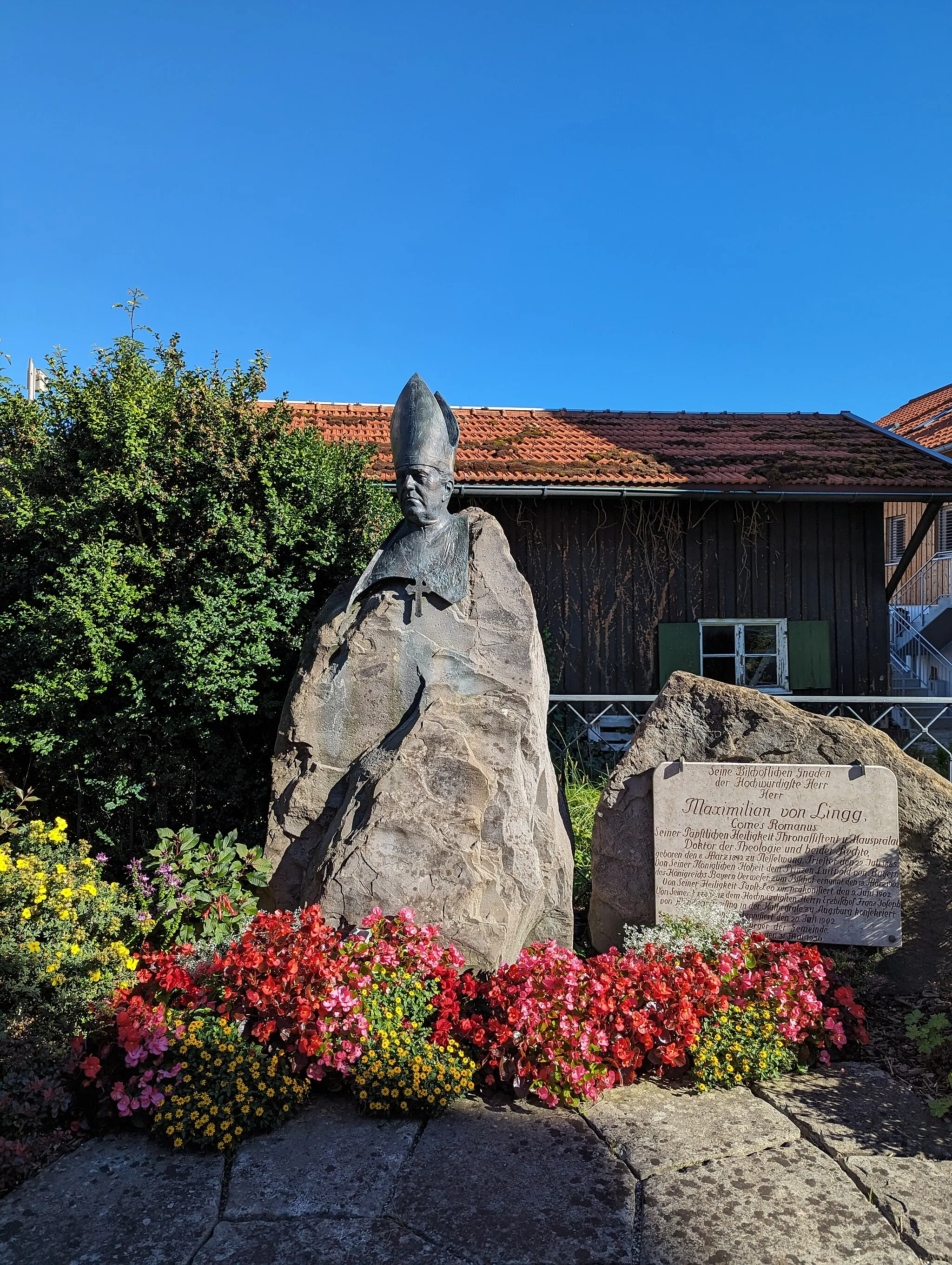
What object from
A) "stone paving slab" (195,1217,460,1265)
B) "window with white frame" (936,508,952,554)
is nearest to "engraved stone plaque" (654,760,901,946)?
"stone paving slab" (195,1217,460,1265)

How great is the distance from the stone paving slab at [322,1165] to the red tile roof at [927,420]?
13410 mm

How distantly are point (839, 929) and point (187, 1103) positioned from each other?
3.19 metres

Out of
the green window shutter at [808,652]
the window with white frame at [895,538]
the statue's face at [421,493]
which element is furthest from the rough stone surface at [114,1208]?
the window with white frame at [895,538]

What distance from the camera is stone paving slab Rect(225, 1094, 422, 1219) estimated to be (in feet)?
8.32

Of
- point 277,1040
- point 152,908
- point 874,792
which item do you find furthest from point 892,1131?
point 152,908

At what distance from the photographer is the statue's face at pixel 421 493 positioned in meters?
4.51

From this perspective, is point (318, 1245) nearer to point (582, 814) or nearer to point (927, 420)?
point (582, 814)

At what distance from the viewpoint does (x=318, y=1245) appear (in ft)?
7.79

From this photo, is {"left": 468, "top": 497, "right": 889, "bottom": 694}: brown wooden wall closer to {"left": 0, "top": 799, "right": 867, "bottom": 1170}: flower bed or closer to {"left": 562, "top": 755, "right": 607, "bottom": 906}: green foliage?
{"left": 562, "top": 755, "right": 607, "bottom": 906}: green foliage

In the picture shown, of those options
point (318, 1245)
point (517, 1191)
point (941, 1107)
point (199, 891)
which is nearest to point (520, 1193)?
point (517, 1191)

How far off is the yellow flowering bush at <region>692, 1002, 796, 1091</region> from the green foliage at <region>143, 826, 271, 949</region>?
2180mm

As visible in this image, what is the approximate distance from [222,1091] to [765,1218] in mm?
1825

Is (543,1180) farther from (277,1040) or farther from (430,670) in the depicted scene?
(430,670)

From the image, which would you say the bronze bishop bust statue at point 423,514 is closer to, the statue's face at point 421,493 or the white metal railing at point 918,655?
the statue's face at point 421,493
